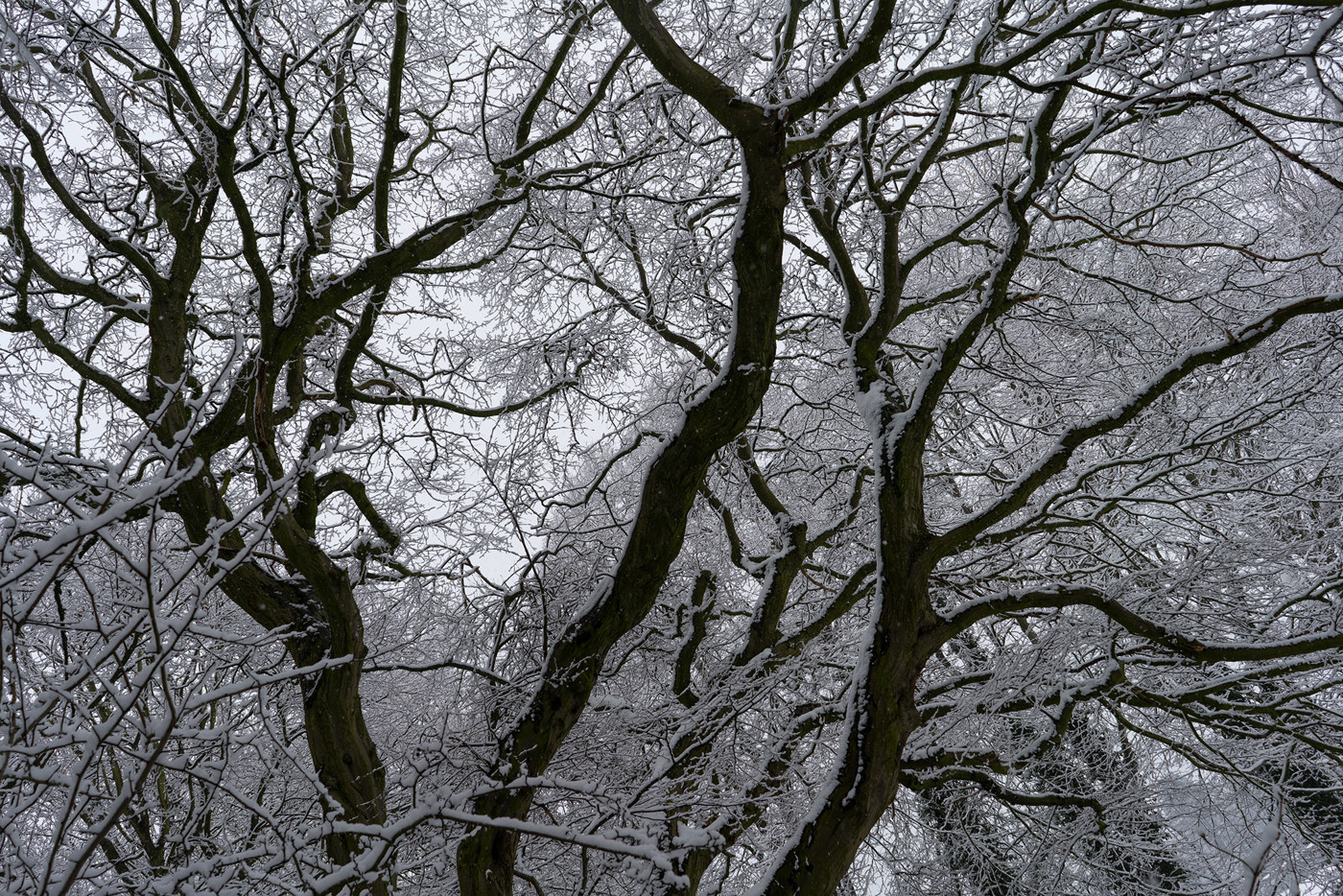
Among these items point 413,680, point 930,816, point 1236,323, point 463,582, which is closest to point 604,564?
point 463,582

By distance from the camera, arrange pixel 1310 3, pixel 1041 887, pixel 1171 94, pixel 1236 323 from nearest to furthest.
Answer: pixel 1310 3, pixel 1171 94, pixel 1236 323, pixel 1041 887

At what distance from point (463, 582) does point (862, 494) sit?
2.93 metres

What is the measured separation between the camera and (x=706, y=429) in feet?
12.4

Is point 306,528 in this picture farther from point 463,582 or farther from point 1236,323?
point 1236,323

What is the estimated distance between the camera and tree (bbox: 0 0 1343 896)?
3631 millimetres

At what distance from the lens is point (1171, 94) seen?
3.84m

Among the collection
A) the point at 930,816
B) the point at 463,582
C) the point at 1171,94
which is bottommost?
the point at 463,582

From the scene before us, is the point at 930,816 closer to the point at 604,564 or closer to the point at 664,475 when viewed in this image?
the point at 604,564

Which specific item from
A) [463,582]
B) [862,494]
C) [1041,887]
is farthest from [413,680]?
[1041,887]

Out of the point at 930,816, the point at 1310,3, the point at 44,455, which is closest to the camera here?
the point at 44,455

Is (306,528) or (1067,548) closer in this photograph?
(306,528)

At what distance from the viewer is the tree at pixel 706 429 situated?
3.63 meters

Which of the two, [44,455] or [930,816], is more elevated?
[930,816]

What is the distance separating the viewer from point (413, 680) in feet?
29.5
